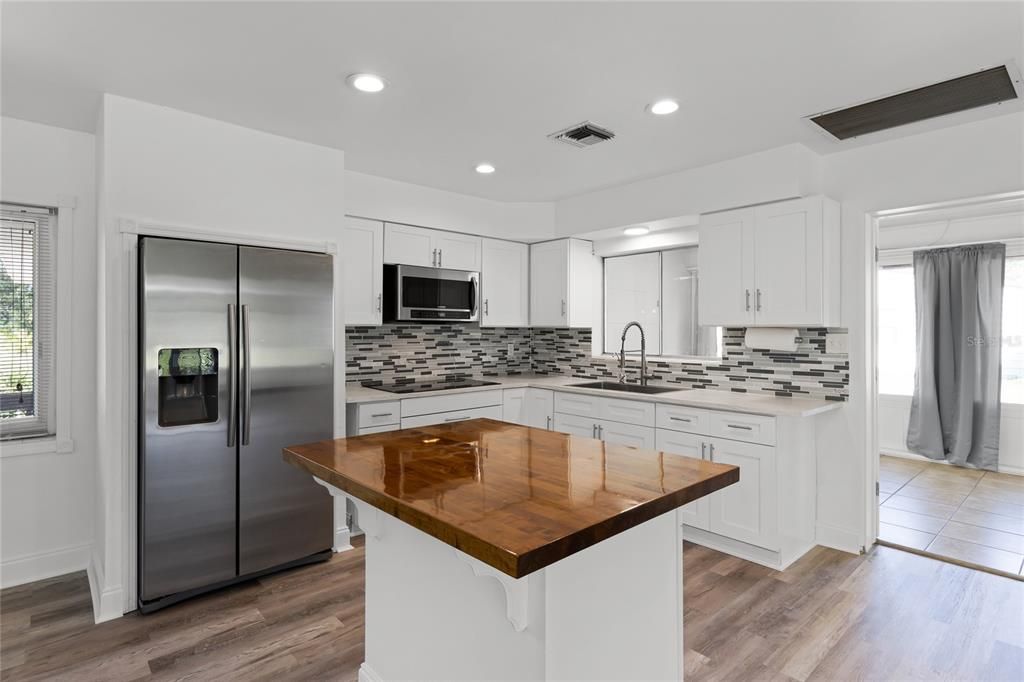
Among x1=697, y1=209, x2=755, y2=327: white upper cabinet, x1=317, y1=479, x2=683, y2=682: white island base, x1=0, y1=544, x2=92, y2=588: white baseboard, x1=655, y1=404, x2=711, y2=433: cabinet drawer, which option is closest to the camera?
x1=317, y1=479, x2=683, y2=682: white island base

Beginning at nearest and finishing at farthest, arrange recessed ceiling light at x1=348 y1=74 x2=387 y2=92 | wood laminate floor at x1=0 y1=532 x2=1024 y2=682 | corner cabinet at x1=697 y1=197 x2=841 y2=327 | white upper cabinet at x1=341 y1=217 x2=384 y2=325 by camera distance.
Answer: wood laminate floor at x1=0 y1=532 x2=1024 y2=682, recessed ceiling light at x1=348 y1=74 x2=387 y2=92, corner cabinet at x1=697 y1=197 x2=841 y2=327, white upper cabinet at x1=341 y1=217 x2=384 y2=325

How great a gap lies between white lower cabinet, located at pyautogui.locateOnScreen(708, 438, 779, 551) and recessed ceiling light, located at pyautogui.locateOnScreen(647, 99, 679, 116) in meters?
1.88

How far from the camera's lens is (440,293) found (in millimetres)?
4215

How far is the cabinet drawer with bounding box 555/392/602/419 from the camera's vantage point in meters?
3.97

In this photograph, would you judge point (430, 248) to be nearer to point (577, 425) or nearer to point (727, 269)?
point (577, 425)

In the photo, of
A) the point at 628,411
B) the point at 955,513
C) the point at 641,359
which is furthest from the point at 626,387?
the point at 955,513

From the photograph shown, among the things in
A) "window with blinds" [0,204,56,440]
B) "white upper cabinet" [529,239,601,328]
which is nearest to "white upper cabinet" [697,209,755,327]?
"white upper cabinet" [529,239,601,328]

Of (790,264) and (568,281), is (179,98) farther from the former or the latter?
(790,264)

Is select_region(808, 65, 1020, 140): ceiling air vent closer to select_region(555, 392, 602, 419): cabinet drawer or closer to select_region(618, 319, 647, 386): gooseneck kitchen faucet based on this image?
select_region(618, 319, 647, 386): gooseneck kitchen faucet

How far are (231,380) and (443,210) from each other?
216 centimetres

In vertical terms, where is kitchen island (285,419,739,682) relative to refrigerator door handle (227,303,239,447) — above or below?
below

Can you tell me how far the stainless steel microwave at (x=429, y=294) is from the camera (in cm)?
400

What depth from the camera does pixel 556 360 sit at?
5277 mm

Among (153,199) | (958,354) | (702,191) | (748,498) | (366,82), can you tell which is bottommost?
(748,498)
